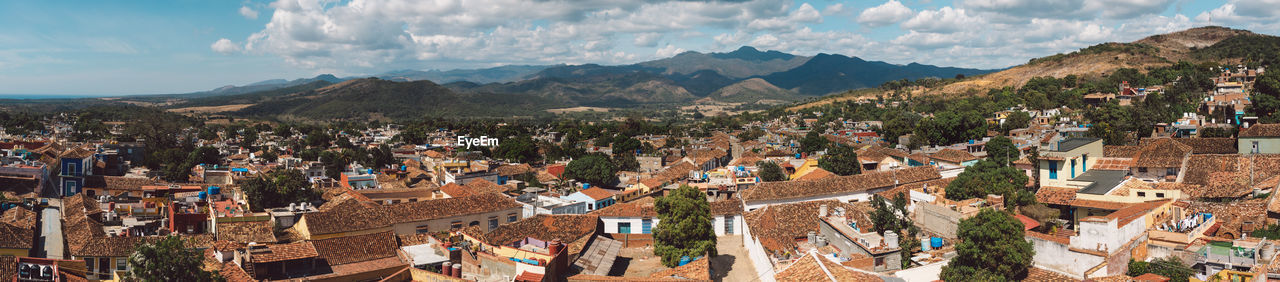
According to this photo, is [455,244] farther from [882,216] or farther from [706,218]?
[882,216]

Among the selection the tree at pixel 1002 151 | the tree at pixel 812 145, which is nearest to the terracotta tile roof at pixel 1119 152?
the tree at pixel 1002 151

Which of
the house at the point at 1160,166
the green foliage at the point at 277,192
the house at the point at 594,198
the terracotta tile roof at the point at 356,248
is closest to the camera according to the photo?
the terracotta tile roof at the point at 356,248

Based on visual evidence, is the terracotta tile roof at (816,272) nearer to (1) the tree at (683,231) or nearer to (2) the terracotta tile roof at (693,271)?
(2) the terracotta tile roof at (693,271)

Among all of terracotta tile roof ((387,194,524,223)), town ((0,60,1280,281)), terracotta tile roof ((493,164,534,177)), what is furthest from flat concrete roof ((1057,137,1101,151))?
terracotta tile roof ((493,164,534,177))

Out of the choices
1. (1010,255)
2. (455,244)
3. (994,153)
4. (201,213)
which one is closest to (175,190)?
(201,213)

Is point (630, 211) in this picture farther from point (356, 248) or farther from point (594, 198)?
point (356, 248)
